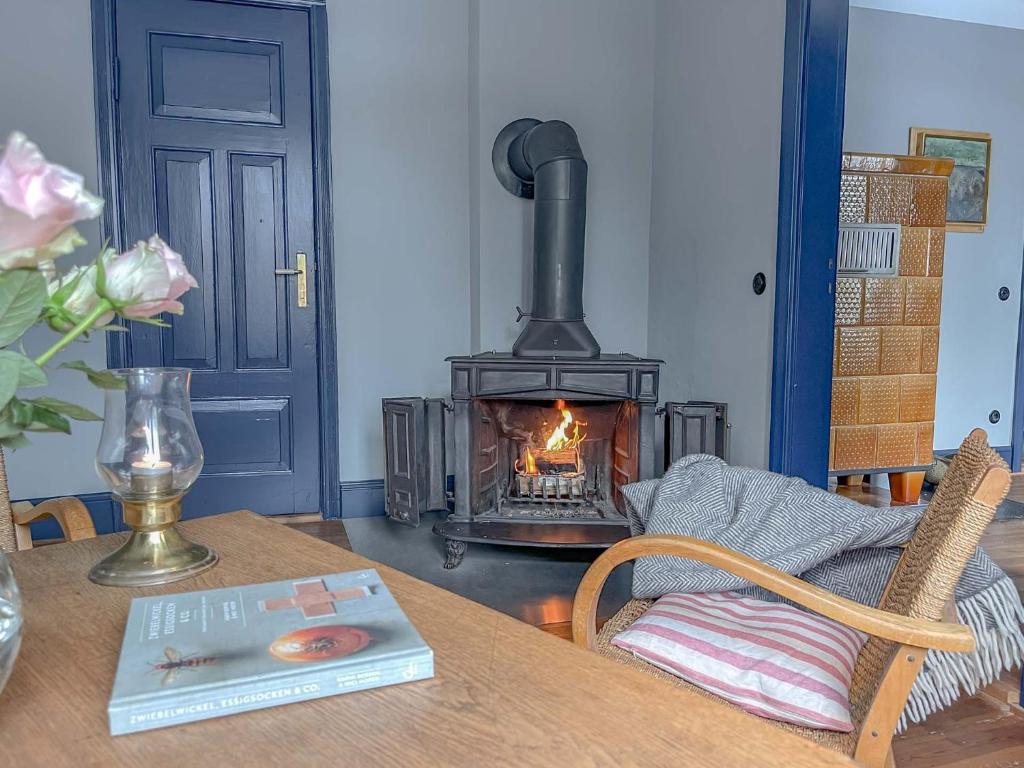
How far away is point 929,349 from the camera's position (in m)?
3.80

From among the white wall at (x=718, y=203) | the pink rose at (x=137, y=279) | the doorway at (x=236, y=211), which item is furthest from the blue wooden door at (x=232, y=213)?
the pink rose at (x=137, y=279)

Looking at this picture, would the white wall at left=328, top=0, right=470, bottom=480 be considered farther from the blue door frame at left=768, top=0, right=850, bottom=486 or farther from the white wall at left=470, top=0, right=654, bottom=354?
the blue door frame at left=768, top=0, right=850, bottom=486

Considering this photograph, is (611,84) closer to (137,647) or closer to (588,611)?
(588,611)

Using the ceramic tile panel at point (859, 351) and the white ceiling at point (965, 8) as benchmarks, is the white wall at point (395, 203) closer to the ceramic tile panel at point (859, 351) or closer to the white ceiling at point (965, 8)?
the ceramic tile panel at point (859, 351)

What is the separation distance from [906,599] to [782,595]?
0.56ft

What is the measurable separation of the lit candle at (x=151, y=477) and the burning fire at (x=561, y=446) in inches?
81.1

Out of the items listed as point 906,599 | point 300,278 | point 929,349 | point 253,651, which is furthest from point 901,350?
point 253,651

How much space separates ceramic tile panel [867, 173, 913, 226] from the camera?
11.7 feet

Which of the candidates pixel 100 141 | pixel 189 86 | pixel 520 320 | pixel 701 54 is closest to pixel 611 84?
pixel 701 54

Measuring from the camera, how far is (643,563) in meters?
1.63

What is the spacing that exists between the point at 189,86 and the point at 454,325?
1.52 m

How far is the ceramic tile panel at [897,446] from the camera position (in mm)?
3779

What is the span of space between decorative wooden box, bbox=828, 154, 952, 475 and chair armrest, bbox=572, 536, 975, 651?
2.78m

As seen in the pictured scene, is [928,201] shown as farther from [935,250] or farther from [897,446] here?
[897,446]
